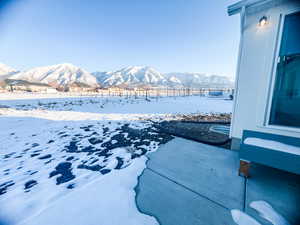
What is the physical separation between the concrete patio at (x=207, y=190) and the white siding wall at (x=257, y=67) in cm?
79

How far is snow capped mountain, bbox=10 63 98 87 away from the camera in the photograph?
83575 mm

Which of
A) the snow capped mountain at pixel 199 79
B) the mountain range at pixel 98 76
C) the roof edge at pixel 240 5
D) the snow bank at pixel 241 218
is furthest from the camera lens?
the mountain range at pixel 98 76

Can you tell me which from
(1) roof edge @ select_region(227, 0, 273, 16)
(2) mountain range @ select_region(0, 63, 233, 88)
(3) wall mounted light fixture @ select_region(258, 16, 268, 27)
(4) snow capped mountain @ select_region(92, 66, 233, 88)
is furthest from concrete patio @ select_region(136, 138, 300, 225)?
(2) mountain range @ select_region(0, 63, 233, 88)

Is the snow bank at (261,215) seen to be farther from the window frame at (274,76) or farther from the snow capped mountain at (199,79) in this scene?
the snow capped mountain at (199,79)

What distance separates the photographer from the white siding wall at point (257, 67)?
203 cm

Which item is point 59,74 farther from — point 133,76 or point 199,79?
point 199,79

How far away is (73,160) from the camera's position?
237 centimetres

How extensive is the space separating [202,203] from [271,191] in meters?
0.96

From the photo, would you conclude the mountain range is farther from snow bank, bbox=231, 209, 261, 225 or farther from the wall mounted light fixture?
snow bank, bbox=231, 209, 261, 225

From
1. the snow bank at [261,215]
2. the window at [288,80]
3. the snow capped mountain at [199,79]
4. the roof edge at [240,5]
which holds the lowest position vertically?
the snow bank at [261,215]

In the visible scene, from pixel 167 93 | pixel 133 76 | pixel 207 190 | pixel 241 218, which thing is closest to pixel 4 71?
pixel 133 76

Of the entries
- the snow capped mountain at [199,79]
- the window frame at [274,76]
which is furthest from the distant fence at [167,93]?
the snow capped mountain at [199,79]

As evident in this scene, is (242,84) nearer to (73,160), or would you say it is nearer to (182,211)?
(182,211)

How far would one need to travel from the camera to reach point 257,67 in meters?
2.25
